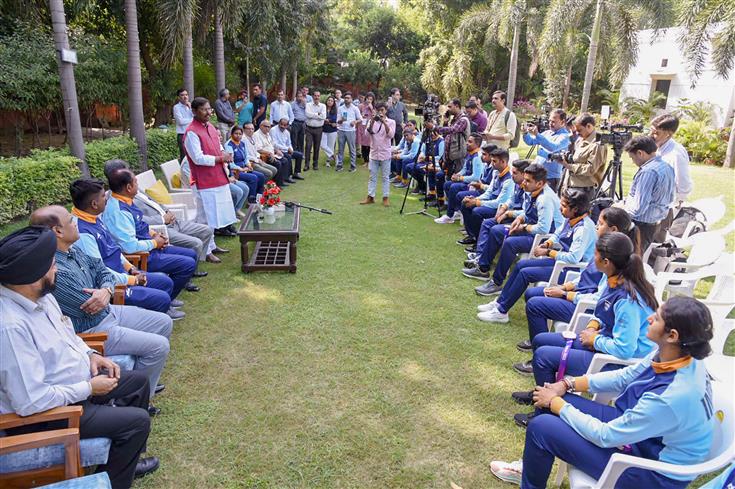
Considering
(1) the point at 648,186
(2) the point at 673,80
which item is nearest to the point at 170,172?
(1) the point at 648,186

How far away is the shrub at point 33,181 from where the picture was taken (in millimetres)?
6109

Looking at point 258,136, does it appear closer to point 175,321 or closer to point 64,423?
point 175,321

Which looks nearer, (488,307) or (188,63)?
(488,307)

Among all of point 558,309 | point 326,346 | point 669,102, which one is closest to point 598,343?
point 558,309

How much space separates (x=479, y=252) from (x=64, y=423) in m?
4.61

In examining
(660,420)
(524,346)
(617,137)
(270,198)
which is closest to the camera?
(660,420)

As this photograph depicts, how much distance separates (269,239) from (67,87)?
3.89 m

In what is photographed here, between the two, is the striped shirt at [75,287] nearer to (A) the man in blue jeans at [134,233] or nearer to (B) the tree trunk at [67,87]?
(A) the man in blue jeans at [134,233]

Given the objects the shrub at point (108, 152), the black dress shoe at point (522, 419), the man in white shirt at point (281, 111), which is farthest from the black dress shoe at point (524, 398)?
the man in white shirt at point (281, 111)

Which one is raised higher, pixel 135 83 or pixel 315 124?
pixel 135 83

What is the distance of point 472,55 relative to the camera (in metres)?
24.5

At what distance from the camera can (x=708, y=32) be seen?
1162 cm

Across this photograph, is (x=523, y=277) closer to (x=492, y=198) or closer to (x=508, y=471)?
(x=508, y=471)

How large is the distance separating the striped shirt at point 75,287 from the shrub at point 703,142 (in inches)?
634
